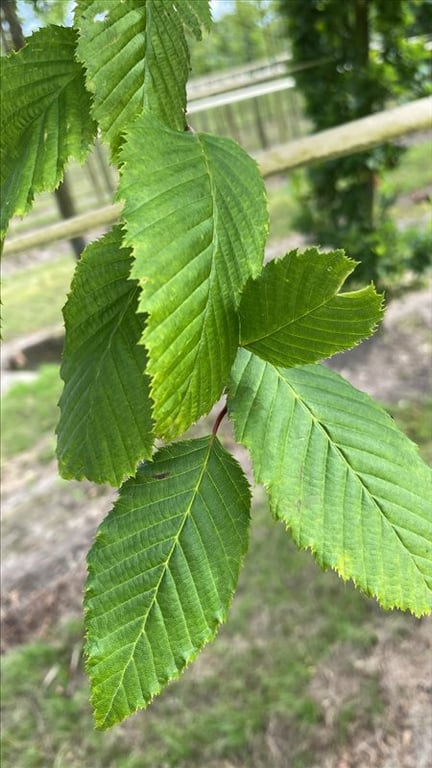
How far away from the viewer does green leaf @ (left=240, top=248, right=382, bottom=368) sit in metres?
0.37

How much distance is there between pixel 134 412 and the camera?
1.41ft

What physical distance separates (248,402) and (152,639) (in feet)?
0.53

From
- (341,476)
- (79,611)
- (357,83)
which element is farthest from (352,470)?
(357,83)

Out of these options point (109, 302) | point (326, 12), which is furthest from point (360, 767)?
point (326, 12)

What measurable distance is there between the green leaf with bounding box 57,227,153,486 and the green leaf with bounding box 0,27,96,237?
0.06 meters

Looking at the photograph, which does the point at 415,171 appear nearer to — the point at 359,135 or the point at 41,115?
A: the point at 359,135

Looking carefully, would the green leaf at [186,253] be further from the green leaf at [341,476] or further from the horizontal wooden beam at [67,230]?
the horizontal wooden beam at [67,230]

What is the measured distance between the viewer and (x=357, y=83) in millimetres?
3055

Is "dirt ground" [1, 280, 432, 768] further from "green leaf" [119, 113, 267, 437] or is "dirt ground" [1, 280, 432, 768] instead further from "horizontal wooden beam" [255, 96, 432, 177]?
"green leaf" [119, 113, 267, 437]

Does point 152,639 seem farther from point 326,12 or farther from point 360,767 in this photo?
point 326,12

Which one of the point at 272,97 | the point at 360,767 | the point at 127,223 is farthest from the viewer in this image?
the point at 272,97

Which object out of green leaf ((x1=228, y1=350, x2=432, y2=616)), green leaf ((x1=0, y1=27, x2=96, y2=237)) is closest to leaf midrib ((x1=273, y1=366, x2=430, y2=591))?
green leaf ((x1=228, y1=350, x2=432, y2=616))

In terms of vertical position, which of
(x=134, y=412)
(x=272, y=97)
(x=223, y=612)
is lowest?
(x=272, y=97)

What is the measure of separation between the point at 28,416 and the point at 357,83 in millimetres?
2143
